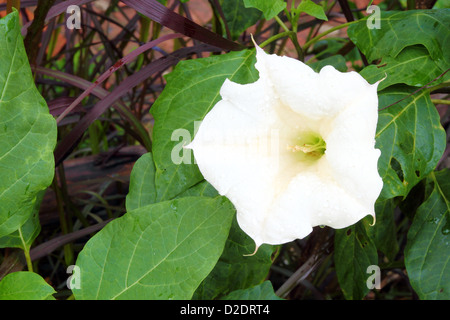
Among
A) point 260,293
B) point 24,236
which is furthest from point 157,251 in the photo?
point 24,236

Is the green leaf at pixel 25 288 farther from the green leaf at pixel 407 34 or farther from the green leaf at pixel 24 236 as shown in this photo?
the green leaf at pixel 407 34

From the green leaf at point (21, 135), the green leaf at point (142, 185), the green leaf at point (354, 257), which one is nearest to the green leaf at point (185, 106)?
the green leaf at point (142, 185)

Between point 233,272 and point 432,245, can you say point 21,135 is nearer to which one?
point 233,272

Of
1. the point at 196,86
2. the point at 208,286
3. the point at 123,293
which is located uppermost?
the point at 196,86

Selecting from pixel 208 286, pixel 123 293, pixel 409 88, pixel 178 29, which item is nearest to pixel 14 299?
pixel 123 293
